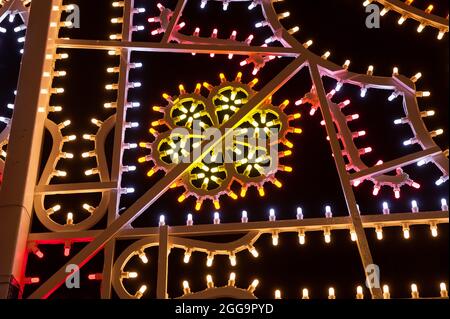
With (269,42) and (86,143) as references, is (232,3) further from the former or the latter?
(86,143)

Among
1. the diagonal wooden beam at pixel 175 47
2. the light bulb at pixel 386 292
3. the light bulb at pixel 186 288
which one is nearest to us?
the light bulb at pixel 386 292

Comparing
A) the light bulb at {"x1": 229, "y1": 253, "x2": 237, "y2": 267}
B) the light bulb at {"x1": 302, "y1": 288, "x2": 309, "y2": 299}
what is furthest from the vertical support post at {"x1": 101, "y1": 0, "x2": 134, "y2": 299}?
the light bulb at {"x1": 302, "y1": 288, "x2": 309, "y2": 299}

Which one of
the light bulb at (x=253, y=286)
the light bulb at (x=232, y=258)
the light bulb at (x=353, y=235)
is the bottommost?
the light bulb at (x=253, y=286)

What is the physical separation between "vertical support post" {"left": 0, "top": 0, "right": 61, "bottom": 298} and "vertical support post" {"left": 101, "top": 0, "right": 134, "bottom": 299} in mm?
352

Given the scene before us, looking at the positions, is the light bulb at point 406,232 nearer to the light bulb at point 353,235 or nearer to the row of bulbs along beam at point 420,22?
the light bulb at point 353,235

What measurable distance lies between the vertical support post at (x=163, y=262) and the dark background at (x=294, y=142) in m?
0.17

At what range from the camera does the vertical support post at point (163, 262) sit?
2.87 metres

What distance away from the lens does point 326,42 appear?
3680 mm

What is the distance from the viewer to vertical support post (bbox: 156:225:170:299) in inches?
113

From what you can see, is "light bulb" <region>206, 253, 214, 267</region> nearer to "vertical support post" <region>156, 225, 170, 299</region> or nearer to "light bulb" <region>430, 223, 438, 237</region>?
"vertical support post" <region>156, 225, 170, 299</region>

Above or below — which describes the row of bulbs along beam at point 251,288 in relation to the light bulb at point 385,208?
below

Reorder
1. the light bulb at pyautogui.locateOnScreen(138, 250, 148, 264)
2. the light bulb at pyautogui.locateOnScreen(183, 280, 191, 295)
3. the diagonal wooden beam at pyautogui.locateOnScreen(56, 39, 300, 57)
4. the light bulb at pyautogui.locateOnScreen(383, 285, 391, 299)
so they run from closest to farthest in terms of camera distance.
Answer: the light bulb at pyautogui.locateOnScreen(383, 285, 391, 299)
the light bulb at pyautogui.locateOnScreen(183, 280, 191, 295)
the light bulb at pyautogui.locateOnScreen(138, 250, 148, 264)
the diagonal wooden beam at pyautogui.locateOnScreen(56, 39, 300, 57)

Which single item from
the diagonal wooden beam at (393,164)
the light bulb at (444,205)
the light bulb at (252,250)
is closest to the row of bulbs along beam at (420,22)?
the diagonal wooden beam at (393,164)
